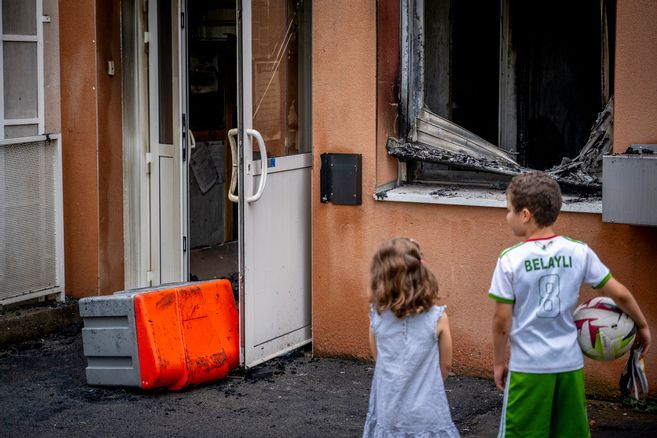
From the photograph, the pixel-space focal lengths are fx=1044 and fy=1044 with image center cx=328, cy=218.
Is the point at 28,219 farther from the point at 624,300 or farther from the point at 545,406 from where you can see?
the point at 624,300

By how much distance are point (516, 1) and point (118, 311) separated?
3.41 m

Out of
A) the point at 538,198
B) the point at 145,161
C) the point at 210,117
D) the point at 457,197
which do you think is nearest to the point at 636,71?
the point at 457,197

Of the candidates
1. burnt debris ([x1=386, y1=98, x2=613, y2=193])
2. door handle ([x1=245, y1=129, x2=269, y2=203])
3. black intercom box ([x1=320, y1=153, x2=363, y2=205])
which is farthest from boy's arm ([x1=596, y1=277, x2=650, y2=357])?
door handle ([x1=245, y1=129, x2=269, y2=203])

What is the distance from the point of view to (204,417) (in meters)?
5.97

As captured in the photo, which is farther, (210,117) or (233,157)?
(210,117)

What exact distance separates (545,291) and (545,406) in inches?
18.1

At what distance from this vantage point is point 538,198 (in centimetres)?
420

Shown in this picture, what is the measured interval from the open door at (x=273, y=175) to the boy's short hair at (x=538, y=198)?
2608 mm

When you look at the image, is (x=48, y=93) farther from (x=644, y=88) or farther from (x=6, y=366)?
(x=644, y=88)

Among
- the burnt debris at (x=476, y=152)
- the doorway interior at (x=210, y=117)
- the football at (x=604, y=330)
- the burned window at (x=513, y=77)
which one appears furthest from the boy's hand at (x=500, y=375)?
the doorway interior at (x=210, y=117)

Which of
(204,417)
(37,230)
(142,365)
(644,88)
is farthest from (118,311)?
(644,88)

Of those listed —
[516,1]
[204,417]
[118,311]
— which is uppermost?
[516,1]

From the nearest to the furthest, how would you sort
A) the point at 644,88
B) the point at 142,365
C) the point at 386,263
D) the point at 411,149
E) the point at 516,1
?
the point at 386,263 → the point at 644,88 → the point at 142,365 → the point at 411,149 → the point at 516,1

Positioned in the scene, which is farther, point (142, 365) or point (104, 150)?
point (104, 150)
